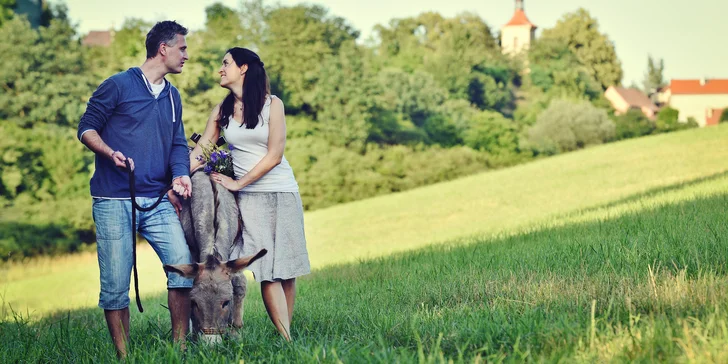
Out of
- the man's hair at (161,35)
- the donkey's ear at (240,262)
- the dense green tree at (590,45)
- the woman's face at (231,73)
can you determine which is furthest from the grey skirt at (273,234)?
the dense green tree at (590,45)

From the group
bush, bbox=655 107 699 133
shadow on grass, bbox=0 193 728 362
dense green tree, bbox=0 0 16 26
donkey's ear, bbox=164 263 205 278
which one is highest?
dense green tree, bbox=0 0 16 26

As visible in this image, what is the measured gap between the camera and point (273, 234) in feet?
17.9

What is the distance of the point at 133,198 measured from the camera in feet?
16.8

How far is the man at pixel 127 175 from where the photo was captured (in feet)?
16.9

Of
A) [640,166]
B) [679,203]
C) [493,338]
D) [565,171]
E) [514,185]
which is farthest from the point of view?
[565,171]

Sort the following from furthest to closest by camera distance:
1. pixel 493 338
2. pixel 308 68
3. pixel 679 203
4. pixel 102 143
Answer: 1. pixel 308 68
2. pixel 679 203
3. pixel 102 143
4. pixel 493 338

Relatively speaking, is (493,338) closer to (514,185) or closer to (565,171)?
(514,185)

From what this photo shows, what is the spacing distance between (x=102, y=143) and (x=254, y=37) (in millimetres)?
56367

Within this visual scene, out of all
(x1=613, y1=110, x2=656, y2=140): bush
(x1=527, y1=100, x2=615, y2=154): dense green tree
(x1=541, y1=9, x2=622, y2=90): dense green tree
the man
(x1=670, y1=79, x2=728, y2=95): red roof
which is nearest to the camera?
the man

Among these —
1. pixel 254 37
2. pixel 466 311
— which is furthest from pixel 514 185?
pixel 254 37

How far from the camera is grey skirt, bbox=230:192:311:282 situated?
17.6 ft

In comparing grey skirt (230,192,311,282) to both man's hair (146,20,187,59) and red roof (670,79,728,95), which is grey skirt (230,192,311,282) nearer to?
man's hair (146,20,187,59)

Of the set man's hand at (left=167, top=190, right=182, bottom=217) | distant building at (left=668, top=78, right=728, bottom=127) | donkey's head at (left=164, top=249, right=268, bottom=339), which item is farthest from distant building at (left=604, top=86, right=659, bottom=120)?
donkey's head at (left=164, top=249, right=268, bottom=339)

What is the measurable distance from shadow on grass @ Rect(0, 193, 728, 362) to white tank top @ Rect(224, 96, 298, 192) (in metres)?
1.06
